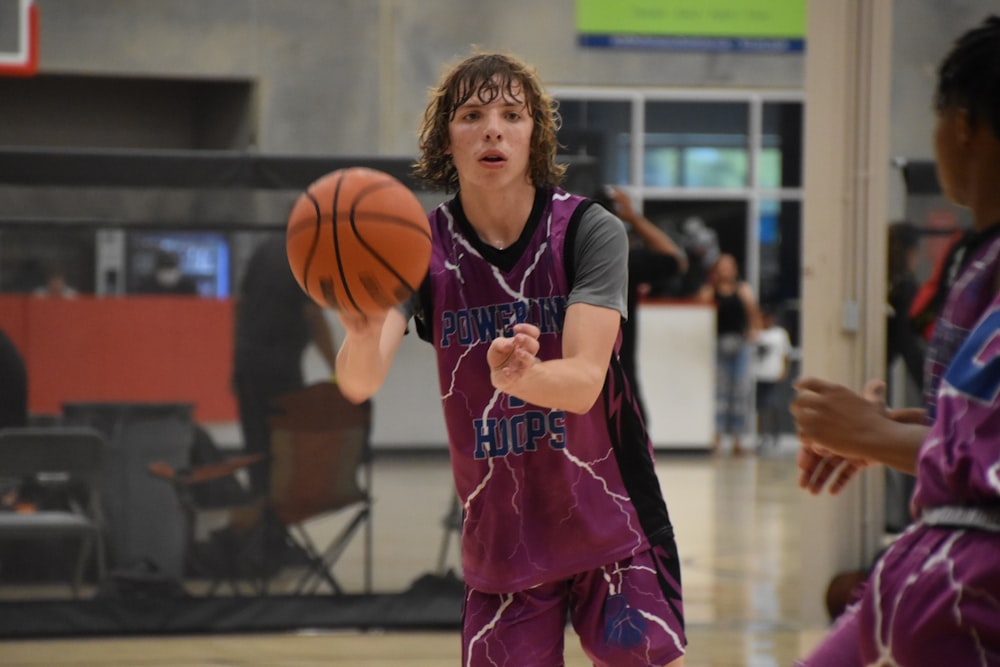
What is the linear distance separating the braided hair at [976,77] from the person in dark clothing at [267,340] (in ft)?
14.1

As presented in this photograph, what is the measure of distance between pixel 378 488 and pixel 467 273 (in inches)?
132

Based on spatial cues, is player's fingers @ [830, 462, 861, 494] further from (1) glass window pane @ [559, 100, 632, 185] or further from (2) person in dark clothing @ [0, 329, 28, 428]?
(1) glass window pane @ [559, 100, 632, 185]

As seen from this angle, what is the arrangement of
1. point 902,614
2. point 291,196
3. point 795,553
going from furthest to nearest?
1. point 795,553
2. point 291,196
3. point 902,614

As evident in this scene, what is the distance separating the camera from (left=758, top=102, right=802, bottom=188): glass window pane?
16875mm

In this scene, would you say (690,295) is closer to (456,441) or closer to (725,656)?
(725,656)

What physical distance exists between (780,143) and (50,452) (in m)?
12.5

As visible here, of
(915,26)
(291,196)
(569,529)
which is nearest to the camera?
(569,529)

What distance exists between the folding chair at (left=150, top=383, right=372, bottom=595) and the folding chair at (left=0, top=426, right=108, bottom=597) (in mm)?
299

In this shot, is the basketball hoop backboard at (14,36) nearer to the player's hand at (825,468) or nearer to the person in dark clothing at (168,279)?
the person in dark clothing at (168,279)

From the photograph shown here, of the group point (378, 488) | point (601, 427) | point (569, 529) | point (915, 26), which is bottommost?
point (378, 488)

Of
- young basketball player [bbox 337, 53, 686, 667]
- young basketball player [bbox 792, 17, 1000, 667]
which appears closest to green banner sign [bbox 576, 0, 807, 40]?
young basketball player [bbox 337, 53, 686, 667]

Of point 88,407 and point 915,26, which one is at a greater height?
point 915,26

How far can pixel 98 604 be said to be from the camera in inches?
243

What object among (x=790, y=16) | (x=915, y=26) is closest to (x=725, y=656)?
(x=915, y=26)
